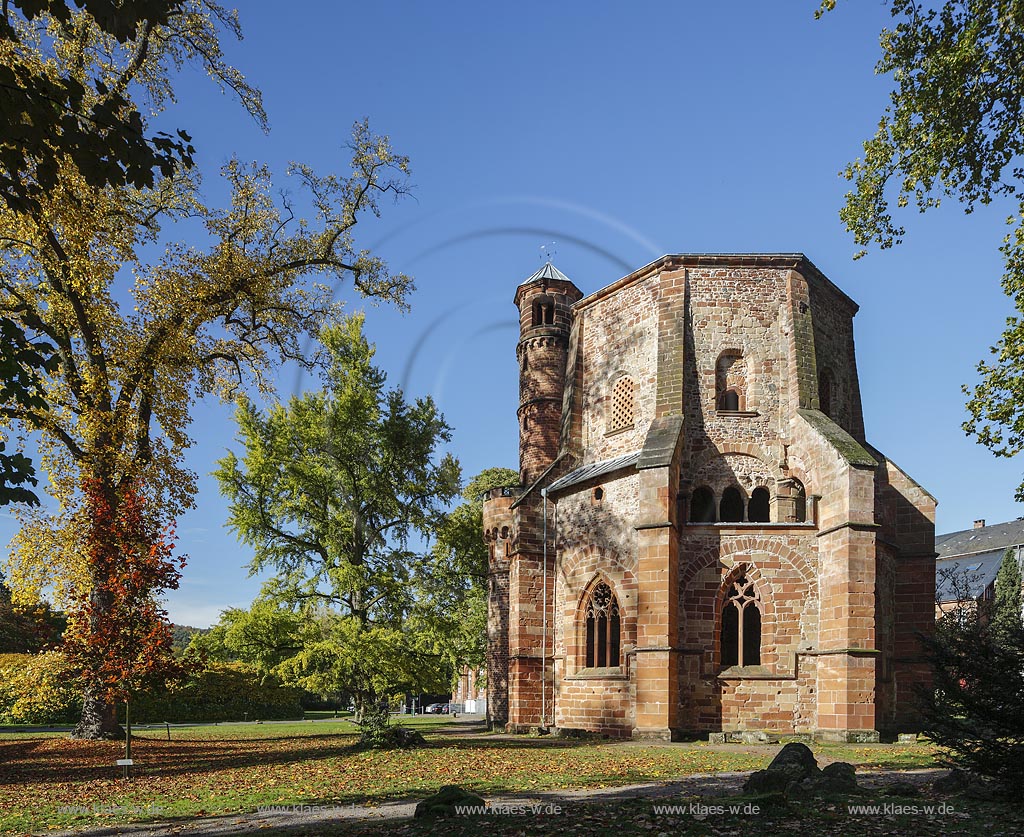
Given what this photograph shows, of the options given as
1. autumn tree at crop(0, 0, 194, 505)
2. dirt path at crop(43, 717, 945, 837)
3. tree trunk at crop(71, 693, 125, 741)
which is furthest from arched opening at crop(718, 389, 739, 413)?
autumn tree at crop(0, 0, 194, 505)

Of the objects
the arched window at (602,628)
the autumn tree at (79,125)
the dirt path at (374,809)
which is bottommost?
the dirt path at (374,809)

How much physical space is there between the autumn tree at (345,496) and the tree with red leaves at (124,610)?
27.2 ft

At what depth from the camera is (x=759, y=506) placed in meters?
23.4

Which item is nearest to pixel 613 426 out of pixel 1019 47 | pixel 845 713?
pixel 845 713

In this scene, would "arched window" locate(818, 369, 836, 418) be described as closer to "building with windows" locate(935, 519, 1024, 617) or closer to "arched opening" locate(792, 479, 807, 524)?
"arched opening" locate(792, 479, 807, 524)

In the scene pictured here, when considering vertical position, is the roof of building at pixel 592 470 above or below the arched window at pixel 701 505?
above

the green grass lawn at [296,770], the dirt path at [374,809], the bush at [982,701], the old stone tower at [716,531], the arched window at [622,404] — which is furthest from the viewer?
the arched window at [622,404]

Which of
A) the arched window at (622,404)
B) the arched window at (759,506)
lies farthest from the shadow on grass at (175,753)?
the arched window at (622,404)

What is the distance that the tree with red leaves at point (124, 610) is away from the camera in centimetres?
1491

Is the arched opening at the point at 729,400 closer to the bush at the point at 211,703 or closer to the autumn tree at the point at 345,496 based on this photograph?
the autumn tree at the point at 345,496

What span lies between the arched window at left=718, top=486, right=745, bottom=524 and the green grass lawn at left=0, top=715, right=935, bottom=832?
21.5 feet

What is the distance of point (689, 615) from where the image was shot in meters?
21.7

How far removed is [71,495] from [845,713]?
18.3 meters

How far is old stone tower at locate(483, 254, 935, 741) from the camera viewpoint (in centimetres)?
2056
